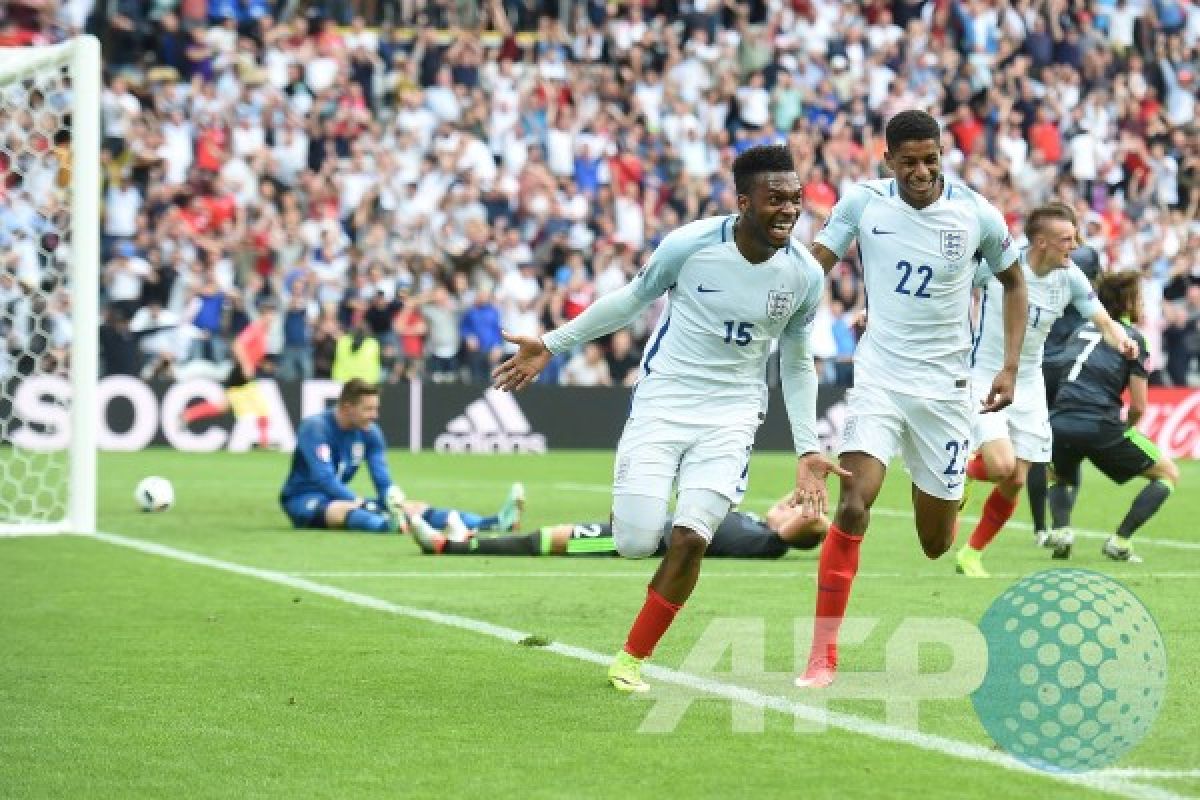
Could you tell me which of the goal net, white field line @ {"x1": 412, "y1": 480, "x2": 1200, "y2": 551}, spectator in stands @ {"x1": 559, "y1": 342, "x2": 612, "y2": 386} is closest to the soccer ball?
the goal net

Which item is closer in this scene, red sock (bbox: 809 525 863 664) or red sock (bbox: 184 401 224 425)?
red sock (bbox: 809 525 863 664)

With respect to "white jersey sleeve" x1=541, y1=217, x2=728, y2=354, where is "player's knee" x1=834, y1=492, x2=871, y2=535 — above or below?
below

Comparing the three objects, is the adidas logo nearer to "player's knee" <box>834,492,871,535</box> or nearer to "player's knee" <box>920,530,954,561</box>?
"player's knee" <box>920,530,954,561</box>

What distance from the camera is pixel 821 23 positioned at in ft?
105

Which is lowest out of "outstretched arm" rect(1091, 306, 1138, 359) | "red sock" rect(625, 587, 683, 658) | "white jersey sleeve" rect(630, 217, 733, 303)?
"red sock" rect(625, 587, 683, 658)

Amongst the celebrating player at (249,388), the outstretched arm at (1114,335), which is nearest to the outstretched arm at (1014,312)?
the outstretched arm at (1114,335)

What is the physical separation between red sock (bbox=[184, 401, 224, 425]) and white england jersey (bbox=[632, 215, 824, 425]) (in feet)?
60.9

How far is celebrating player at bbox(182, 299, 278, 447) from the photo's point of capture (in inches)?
1012

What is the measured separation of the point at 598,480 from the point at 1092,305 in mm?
9814

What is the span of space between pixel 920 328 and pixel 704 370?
1.45 m

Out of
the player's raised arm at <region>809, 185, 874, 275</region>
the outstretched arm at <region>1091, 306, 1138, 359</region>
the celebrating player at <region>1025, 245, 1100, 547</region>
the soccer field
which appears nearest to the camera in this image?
the soccer field

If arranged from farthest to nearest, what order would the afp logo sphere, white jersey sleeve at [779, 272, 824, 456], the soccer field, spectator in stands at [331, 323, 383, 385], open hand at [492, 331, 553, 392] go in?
spectator in stands at [331, 323, 383, 385], white jersey sleeve at [779, 272, 824, 456], open hand at [492, 331, 553, 392], the soccer field, the afp logo sphere

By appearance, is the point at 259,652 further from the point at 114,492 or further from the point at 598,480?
the point at 598,480

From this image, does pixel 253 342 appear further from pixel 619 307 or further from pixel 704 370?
pixel 619 307
